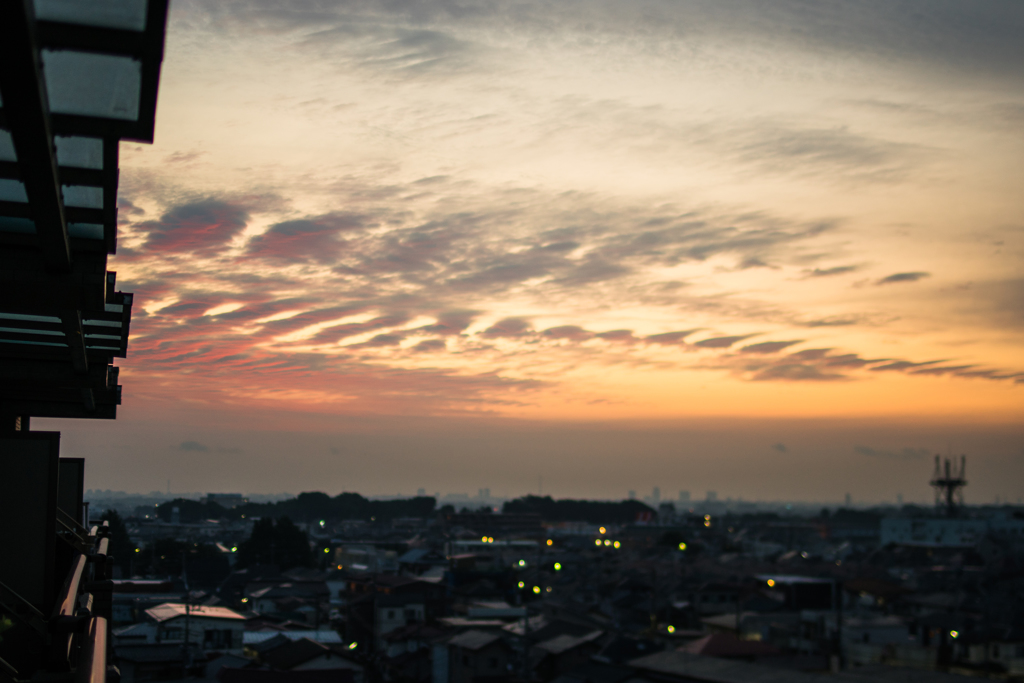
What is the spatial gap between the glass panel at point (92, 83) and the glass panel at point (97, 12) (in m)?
0.12

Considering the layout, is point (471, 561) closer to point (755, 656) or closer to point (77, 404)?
point (755, 656)

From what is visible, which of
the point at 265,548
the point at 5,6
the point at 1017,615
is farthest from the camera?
the point at 265,548

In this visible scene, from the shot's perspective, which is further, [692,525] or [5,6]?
[692,525]

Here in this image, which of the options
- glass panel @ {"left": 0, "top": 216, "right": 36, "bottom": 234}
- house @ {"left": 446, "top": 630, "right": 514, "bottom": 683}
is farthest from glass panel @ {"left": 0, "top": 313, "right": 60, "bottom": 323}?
house @ {"left": 446, "top": 630, "right": 514, "bottom": 683}

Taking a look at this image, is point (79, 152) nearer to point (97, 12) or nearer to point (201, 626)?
point (97, 12)

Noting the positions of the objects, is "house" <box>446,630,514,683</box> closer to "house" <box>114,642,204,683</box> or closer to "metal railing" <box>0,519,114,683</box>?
"house" <box>114,642,204,683</box>

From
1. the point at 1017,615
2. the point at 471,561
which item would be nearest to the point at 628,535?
the point at 471,561

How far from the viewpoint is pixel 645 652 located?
2475 cm

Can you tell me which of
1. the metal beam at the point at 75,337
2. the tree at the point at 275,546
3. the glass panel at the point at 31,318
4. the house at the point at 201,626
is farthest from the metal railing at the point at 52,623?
the tree at the point at 275,546

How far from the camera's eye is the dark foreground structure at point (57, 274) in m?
1.88

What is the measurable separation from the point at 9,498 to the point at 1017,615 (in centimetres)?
4212

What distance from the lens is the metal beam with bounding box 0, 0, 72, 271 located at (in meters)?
1.74

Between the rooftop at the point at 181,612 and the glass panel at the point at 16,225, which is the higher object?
the glass panel at the point at 16,225

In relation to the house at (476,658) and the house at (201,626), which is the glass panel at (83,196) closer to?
the house at (201,626)
